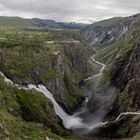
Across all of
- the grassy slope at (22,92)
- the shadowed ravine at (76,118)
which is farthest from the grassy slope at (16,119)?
the shadowed ravine at (76,118)

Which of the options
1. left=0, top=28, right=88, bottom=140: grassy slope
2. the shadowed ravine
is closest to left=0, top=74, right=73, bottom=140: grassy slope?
left=0, top=28, right=88, bottom=140: grassy slope

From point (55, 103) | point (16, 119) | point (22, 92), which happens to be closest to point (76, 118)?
point (55, 103)

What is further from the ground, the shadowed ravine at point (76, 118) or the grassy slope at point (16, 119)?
the grassy slope at point (16, 119)

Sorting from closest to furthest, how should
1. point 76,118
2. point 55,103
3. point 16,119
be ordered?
point 16,119
point 76,118
point 55,103

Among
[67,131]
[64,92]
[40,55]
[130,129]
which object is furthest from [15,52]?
[130,129]

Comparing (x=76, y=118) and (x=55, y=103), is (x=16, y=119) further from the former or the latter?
(x=76, y=118)

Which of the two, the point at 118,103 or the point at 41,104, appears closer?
the point at 41,104

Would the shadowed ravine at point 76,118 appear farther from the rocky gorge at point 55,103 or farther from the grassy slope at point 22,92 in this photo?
the grassy slope at point 22,92

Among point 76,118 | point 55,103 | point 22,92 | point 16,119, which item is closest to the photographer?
point 16,119

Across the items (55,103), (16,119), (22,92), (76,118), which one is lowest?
(76,118)

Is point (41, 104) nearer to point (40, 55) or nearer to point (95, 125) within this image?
point (95, 125)

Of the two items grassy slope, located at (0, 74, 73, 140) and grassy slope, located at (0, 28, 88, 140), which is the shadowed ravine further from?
grassy slope, located at (0, 74, 73, 140)
